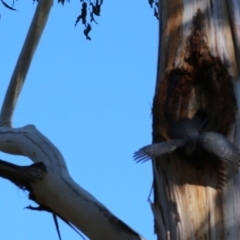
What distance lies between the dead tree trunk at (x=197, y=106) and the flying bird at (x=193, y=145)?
41 mm

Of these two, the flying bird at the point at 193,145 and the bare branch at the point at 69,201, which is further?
the bare branch at the point at 69,201

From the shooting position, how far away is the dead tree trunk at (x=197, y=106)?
173 cm

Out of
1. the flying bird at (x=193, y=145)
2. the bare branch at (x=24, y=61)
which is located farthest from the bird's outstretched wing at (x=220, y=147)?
the bare branch at (x=24, y=61)

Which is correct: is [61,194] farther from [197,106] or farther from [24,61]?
[24,61]

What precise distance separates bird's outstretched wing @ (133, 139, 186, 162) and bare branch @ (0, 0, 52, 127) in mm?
1136

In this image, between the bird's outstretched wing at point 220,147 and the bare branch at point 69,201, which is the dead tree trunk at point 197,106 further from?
the bare branch at point 69,201

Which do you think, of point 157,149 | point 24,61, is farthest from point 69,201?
point 24,61

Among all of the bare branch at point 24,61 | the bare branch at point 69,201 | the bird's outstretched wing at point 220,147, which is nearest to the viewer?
the bird's outstretched wing at point 220,147

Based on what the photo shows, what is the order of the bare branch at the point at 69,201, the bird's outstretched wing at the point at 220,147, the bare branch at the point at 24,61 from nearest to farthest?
the bird's outstretched wing at the point at 220,147 → the bare branch at the point at 69,201 → the bare branch at the point at 24,61

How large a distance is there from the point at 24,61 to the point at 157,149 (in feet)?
4.81

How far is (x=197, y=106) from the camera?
73.6 inches

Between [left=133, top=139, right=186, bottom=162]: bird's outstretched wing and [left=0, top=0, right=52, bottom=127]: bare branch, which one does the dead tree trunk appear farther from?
[left=0, top=0, right=52, bottom=127]: bare branch

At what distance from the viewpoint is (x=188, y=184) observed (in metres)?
1.75

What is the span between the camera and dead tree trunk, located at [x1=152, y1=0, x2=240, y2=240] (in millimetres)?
1730
